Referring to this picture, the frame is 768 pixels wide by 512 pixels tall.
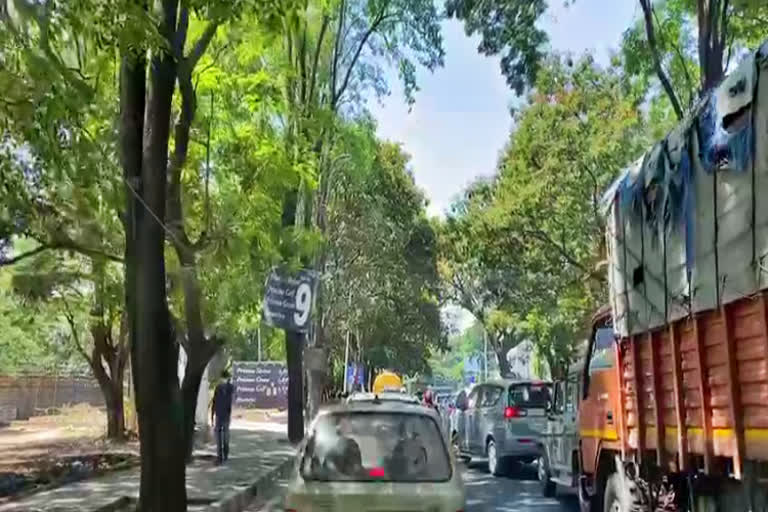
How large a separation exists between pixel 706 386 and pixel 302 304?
12175 mm

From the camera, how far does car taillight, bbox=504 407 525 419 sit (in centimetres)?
1708

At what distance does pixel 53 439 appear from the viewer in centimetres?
2530

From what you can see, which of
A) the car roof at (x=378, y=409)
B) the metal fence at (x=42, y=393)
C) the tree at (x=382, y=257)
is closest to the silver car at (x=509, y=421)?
the car roof at (x=378, y=409)

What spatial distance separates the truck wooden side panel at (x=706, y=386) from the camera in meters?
4.88

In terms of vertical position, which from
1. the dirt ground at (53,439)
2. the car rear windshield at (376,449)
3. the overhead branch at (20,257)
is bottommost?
the dirt ground at (53,439)

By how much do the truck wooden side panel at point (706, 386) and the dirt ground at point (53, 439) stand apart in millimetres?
12501

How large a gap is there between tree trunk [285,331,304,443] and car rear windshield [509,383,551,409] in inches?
283

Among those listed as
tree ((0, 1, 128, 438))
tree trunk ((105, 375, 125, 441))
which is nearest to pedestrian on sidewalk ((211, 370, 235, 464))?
tree ((0, 1, 128, 438))

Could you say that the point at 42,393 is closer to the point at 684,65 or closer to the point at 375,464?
the point at 684,65

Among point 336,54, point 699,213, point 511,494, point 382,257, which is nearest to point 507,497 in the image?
point 511,494

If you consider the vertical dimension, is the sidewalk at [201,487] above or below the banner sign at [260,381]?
below

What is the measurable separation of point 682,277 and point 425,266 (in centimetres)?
3143

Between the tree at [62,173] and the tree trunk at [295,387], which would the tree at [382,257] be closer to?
the tree trunk at [295,387]

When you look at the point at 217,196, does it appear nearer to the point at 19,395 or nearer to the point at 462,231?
the point at 462,231
